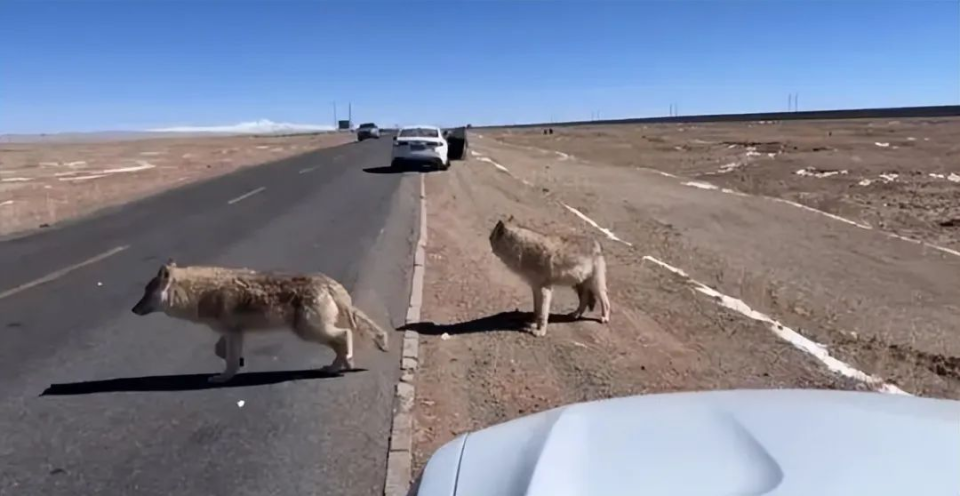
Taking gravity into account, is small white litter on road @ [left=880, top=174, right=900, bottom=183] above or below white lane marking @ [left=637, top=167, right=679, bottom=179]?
above

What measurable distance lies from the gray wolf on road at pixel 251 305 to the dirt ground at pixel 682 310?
79cm

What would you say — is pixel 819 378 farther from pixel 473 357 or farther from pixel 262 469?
pixel 262 469

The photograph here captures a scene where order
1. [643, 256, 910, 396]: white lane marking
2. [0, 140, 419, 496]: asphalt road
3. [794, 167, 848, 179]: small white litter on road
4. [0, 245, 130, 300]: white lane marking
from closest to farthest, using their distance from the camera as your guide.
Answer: [0, 140, 419, 496]: asphalt road
[643, 256, 910, 396]: white lane marking
[0, 245, 130, 300]: white lane marking
[794, 167, 848, 179]: small white litter on road

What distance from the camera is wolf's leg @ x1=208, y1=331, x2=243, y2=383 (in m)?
7.49

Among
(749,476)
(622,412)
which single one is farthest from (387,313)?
(749,476)

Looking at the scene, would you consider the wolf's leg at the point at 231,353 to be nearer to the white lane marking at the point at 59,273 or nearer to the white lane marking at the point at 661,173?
the white lane marking at the point at 59,273

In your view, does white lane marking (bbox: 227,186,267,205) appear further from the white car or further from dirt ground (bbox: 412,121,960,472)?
the white car

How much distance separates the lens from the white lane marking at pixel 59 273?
11.8m

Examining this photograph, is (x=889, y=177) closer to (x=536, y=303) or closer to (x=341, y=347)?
(x=536, y=303)

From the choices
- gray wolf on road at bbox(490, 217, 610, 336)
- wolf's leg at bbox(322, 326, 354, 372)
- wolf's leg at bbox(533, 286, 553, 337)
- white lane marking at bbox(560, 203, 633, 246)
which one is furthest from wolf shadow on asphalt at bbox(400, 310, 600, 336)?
white lane marking at bbox(560, 203, 633, 246)

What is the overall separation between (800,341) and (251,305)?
5.09 metres

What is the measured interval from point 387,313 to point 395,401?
3.28 meters

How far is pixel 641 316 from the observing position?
1032cm

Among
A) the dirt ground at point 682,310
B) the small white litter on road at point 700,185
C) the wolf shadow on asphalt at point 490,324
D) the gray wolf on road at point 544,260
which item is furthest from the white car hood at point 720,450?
the small white litter on road at point 700,185
